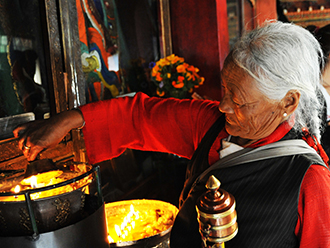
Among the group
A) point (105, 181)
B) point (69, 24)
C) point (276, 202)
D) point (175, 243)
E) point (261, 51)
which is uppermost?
point (69, 24)

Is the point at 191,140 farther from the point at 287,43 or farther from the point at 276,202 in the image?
the point at 287,43

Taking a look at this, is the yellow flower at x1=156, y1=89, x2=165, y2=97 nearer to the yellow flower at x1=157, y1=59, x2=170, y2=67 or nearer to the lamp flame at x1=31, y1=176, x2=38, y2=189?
the yellow flower at x1=157, y1=59, x2=170, y2=67

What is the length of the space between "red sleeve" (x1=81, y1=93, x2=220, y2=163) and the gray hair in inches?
18.9

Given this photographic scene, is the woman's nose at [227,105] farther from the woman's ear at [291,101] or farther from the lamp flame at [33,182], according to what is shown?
the lamp flame at [33,182]

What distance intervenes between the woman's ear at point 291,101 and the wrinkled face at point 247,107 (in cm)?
3

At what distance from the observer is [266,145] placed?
4.46ft

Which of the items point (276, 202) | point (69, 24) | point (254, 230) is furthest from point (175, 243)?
point (69, 24)

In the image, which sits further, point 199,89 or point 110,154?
point 199,89

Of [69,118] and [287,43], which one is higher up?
[287,43]

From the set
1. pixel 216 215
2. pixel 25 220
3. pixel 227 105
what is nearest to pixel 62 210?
pixel 25 220

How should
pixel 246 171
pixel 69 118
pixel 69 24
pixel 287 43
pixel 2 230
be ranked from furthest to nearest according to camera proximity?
1. pixel 69 24
2. pixel 69 118
3. pixel 246 171
4. pixel 287 43
5. pixel 2 230

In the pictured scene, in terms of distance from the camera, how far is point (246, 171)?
4.33 feet

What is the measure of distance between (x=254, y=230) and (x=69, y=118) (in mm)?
966

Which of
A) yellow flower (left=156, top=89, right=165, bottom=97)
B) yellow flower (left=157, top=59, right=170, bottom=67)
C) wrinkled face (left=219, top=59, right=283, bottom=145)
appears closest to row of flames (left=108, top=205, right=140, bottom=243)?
wrinkled face (left=219, top=59, right=283, bottom=145)
